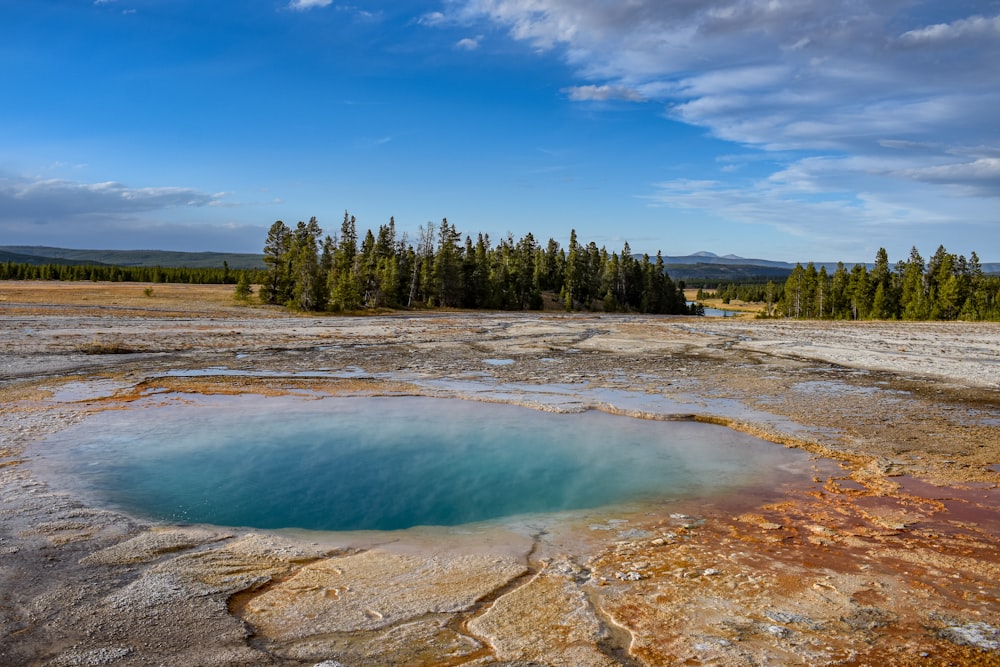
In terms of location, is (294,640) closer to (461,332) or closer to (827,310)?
(461,332)

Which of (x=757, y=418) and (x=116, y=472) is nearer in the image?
(x=116, y=472)

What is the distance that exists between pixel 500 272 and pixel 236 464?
7123 cm

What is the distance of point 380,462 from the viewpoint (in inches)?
440

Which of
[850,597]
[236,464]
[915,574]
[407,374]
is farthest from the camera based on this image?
[407,374]

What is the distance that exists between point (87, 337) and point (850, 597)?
3106cm

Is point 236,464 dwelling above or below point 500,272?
below

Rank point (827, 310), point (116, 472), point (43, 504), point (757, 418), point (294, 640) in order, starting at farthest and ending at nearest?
point (827, 310)
point (757, 418)
point (116, 472)
point (43, 504)
point (294, 640)

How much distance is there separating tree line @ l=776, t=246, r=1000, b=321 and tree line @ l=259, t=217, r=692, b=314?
1889 centimetres

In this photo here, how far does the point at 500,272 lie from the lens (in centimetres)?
8112

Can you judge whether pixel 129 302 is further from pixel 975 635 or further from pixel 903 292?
pixel 903 292

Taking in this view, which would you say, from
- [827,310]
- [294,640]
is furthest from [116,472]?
[827,310]

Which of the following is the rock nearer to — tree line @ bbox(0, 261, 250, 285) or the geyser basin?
the geyser basin

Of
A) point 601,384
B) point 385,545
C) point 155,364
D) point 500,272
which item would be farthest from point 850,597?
point 500,272

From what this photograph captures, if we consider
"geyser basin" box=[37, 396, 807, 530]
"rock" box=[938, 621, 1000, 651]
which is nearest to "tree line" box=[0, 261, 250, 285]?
"geyser basin" box=[37, 396, 807, 530]
